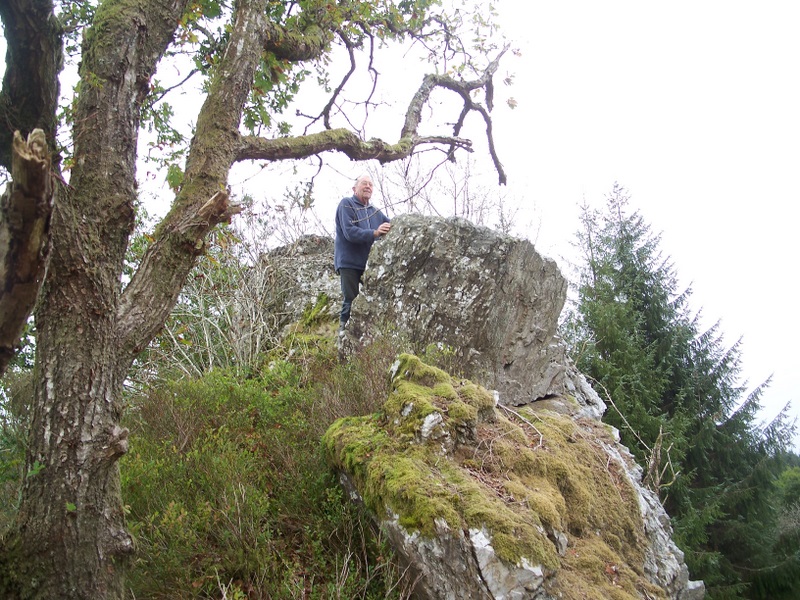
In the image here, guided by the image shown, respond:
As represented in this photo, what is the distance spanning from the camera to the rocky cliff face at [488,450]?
3016 mm

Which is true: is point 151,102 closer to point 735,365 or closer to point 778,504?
point 735,365

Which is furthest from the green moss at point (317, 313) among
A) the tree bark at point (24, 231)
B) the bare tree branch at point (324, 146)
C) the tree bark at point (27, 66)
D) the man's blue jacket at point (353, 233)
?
the tree bark at point (24, 231)

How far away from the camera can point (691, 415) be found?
14898mm

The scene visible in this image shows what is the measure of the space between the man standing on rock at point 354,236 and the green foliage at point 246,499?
167 cm

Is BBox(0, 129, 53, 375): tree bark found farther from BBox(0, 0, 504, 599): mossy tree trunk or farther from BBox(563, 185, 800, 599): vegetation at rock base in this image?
BBox(563, 185, 800, 599): vegetation at rock base

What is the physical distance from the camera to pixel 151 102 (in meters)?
5.33

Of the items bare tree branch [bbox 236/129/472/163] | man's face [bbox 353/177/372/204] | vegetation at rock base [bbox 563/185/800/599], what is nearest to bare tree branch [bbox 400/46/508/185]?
man's face [bbox 353/177/372/204]

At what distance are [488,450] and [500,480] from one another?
266 millimetres

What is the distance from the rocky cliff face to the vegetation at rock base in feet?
23.4

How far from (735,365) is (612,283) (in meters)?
4.07

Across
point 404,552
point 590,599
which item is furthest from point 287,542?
point 590,599

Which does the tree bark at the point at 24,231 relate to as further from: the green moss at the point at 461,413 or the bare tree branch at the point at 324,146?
the green moss at the point at 461,413

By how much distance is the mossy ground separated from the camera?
309 cm

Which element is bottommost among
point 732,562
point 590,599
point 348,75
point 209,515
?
point 209,515
